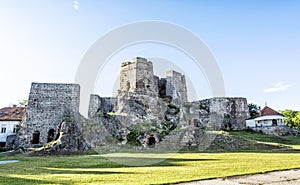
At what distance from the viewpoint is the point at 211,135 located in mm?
23859

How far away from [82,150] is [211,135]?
12.6 metres

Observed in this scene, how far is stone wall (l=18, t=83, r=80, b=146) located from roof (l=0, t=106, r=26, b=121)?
6038 mm

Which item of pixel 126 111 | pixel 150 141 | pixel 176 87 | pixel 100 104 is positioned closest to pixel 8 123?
pixel 100 104

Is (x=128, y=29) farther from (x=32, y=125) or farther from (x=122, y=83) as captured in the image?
(x=122, y=83)

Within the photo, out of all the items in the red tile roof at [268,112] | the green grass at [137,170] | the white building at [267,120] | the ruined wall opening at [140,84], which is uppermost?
the ruined wall opening at [140,84]

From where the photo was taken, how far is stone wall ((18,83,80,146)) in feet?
81.7

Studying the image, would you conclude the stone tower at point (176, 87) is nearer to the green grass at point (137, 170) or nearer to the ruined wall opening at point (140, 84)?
the ruined wall opening at point (140, 84)

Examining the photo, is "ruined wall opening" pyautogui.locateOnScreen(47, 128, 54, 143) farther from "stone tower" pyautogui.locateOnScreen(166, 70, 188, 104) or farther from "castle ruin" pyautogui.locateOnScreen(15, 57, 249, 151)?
"stone tower" pyautogui.locateOnScreen(166, 70, 188, 104)

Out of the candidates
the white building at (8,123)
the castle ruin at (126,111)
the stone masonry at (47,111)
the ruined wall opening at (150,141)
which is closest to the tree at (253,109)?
the castle ruin at (126,111)

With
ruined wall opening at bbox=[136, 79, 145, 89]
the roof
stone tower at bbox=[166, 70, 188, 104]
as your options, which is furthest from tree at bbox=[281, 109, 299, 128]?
the roof

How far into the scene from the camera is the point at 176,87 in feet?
126

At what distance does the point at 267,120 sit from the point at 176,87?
14354mm

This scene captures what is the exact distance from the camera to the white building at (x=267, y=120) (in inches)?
1328

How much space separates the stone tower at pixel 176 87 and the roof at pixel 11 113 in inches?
838
